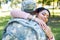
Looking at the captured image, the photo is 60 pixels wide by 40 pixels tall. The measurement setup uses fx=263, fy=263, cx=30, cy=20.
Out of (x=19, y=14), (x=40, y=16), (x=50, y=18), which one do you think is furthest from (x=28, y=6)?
(x=50, y=18)

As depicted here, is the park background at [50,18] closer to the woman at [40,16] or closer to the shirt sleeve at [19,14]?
the woman at [40,16]

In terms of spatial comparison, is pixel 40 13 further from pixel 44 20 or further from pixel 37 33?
pixel 37 33

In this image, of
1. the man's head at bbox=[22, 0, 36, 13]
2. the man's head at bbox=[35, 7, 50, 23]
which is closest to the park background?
the man's head at bbox=[35, 7, 50, 23]

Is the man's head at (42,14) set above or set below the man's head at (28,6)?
below

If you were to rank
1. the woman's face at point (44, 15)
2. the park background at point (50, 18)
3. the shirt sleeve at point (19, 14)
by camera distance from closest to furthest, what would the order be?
1. the shirt sleeve at point (19, 14)
2. the woman's face at point (44, 15)
3. the park background at point (50, 18)

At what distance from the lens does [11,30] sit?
2320 millimetres

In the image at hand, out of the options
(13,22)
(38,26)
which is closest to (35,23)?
(38,26)

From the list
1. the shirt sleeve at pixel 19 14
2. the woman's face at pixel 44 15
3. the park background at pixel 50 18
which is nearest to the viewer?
the shirt sleeve at pixel 19 14

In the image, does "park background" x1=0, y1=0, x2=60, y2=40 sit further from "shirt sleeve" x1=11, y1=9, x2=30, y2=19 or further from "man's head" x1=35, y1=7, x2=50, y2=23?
"shirt sleeve" x1=11, y1=9, x2=30, y2=19

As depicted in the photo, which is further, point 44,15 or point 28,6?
point 44,15

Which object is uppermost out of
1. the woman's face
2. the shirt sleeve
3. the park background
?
the shirt sleeve

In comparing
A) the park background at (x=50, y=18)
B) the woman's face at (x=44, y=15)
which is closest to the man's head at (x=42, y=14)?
the woman's face at (x=44, y=15)

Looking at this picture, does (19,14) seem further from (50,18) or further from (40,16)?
(50,18)

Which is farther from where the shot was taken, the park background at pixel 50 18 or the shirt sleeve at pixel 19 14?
the park background at pixel 50 18
